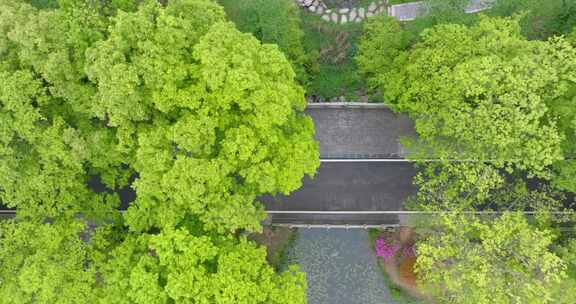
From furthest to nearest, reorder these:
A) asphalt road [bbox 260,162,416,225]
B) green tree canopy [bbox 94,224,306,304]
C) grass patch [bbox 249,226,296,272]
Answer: grass patch [bbox 249,226,296,272]
asphalt road [bbox 260,162,416,225]
green tree canopy [bbox 94,224,306,304]

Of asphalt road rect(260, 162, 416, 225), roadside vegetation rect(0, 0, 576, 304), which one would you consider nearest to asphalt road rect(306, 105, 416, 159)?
asphalt road rect(260, 162, 416, 225)

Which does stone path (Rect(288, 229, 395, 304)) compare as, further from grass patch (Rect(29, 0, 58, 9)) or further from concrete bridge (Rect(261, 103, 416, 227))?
grass patch (Rect(29, 0, 58, 9))

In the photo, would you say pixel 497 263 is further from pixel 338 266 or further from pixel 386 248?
pixel 338 266

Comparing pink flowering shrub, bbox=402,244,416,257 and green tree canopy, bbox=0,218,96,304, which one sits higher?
green tree canopy, bbox=0,218,96,304

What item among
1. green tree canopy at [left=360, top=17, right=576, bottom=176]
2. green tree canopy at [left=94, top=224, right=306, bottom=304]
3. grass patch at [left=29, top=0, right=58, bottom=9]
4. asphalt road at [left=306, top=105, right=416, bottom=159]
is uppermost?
grass patch at [left=29, top=0, right=58, bottom=9]

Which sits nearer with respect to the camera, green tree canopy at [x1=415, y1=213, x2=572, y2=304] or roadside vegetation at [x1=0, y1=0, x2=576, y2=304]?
roadside vegetation at [x1=0, y1=0, x2=576, y2=304]

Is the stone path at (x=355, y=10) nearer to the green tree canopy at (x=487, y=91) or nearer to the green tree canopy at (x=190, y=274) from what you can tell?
the green tree canopy at (x=487, y=91)

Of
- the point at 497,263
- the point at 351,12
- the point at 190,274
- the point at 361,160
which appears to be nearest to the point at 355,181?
the point at 361,160

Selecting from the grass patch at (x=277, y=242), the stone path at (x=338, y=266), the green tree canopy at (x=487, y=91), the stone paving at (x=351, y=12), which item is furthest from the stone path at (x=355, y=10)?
the grass patch at (x=277, y=242)
